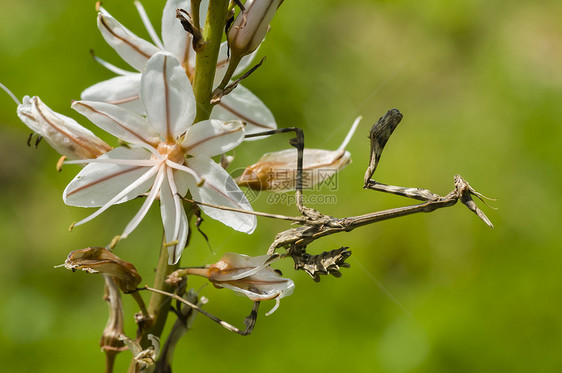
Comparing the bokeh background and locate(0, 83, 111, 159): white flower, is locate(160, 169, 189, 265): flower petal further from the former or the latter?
the bokeh background

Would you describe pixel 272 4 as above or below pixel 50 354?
above

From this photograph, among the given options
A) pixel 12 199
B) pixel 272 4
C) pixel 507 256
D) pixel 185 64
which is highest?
pixel 272 4

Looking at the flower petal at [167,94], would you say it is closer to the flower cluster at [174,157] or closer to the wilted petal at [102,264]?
the flower cluster at [174,157]

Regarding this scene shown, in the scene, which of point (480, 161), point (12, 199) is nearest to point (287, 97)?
point (480, 161)

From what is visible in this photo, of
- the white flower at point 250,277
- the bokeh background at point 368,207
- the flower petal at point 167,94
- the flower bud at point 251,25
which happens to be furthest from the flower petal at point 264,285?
the bokeh background at point 368,207

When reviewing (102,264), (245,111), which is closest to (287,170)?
(245,111)

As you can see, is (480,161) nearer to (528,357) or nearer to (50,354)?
(528,357)

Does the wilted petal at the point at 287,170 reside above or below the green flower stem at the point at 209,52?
below
